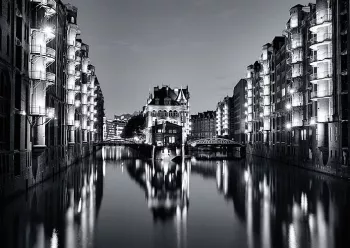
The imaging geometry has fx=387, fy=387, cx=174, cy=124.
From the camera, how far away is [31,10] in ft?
146

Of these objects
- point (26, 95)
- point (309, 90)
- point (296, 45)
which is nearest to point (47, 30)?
point (26, 95)

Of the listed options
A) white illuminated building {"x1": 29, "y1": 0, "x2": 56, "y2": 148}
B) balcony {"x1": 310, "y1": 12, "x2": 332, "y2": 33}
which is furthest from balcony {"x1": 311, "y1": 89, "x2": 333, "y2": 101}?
white illuminated building {"x1": 29, "y1": 0, "x2": 56, "y2": 148}

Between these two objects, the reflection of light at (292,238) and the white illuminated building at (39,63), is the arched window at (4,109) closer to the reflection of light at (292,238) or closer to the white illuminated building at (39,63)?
the white illuminated building at (39,63)

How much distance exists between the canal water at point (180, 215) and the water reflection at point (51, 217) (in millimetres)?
61

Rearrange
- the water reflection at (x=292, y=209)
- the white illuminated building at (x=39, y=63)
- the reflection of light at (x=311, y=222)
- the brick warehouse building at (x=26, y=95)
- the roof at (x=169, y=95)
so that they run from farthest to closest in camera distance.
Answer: the roof at (x=169, y=95), the white illuminated building at (x=39, y=63), the brick warehouse building at (x=26, y=95), the reflection of light at (x=311, y=222), the water reflection at (x=292, y=209)

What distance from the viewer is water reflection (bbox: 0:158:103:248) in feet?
80.6

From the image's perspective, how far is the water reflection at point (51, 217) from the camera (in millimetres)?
24578

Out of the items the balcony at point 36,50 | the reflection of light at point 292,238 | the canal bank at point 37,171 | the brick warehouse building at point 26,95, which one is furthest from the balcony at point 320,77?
the canal bank at point 37,171

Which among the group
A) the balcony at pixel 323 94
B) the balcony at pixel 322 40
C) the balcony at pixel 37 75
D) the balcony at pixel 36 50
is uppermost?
the balcony at pixel 322 40

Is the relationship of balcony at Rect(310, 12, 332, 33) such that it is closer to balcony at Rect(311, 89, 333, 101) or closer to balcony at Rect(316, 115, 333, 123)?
balcony at Rect(311, 89, 333, 101)

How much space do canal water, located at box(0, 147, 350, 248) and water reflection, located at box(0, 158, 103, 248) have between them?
61mm

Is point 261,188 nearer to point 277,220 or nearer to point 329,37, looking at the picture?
point 277,220

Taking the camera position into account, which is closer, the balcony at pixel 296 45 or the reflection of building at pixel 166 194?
the reflection of building at pixel 166 194

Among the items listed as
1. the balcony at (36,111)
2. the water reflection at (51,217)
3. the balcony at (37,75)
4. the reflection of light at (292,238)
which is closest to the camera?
the reflection of light at (292,238)
